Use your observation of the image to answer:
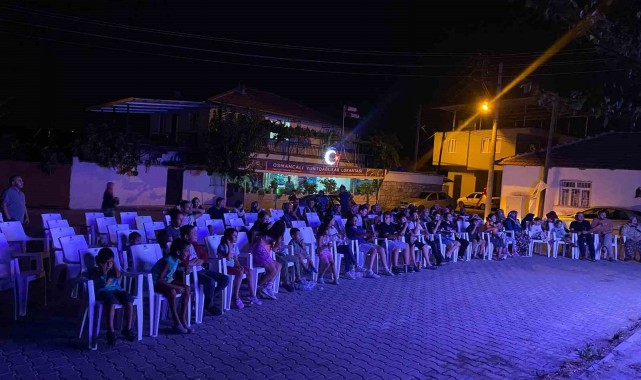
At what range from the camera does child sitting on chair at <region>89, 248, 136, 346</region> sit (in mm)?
4887

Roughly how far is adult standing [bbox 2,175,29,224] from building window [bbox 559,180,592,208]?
21.0 meters

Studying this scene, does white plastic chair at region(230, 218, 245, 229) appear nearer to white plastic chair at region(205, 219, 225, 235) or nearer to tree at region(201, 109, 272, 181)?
white plastic chair at region(205, 219, 225, 235)

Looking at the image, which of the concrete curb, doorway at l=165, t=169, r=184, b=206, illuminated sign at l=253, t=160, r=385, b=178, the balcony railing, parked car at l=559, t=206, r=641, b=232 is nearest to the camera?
the concrete curb

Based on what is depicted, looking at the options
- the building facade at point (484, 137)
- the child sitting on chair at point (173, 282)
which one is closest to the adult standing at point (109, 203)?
the child sitting on chair at point (173, 282)

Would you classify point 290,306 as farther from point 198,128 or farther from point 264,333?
point 198,128

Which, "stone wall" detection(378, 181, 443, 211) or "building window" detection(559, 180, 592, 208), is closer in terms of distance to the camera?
"building window" detection(559, 180, 592, 208)

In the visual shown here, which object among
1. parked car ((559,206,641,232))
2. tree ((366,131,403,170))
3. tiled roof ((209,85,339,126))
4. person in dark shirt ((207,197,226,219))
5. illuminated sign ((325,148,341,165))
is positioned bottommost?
person in dark shirt ((207,197,226,219))

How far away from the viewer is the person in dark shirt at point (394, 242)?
398 inches

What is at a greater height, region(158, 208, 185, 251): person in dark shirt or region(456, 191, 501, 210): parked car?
region(456, 191, 501, 210): parked car

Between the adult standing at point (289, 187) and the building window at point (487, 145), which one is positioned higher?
the building window at point (487, 145)

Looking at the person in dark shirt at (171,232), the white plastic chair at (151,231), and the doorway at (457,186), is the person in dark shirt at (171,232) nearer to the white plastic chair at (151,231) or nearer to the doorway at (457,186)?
the white plastic chair at (151,231)

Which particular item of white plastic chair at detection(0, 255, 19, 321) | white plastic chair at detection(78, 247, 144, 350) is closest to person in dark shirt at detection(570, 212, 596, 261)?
white plastic chair at detection(78, 247, 144, 350)

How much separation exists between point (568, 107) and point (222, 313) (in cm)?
458

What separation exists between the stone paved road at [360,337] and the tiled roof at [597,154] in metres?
13.8
